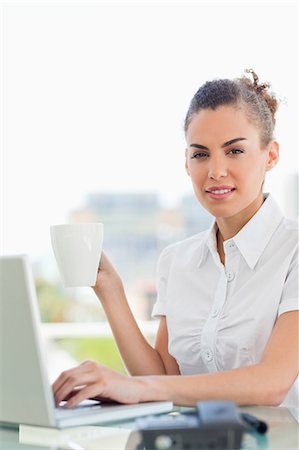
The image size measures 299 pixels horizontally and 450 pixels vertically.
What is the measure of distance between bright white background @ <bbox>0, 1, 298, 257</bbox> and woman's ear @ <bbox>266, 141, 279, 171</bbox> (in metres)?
3.98

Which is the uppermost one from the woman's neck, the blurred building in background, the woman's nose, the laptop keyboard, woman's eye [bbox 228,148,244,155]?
woman's eye [bbox 228,148,244,155]

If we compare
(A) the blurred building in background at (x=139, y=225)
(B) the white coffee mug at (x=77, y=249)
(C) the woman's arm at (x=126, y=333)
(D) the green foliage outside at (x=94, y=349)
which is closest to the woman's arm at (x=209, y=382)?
(B) the white coffee mug at (x=77, y=249)

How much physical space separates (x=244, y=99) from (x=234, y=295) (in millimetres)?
535

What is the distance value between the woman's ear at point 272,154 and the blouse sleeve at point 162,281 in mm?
433

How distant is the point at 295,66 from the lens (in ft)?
20.1

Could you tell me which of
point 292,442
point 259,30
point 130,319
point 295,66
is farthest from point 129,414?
point 259,30

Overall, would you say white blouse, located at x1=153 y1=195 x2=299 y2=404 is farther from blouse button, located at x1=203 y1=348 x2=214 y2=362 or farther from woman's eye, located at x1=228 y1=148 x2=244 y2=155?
woman's eye, located at x1=228 y1=148 x2=244 y2=155

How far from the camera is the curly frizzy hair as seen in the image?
83.3 inches

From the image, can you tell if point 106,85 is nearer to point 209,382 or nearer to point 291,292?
point 291,292

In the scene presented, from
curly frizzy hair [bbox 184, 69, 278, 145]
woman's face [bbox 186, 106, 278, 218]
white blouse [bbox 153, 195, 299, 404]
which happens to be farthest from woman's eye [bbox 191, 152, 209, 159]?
white blouse [bbox 153, 195, 299, 404]

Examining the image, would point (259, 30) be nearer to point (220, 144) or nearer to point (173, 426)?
point (220, 144)

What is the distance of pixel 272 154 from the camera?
221cm

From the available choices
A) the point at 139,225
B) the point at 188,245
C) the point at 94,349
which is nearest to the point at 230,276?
the point at 188,245

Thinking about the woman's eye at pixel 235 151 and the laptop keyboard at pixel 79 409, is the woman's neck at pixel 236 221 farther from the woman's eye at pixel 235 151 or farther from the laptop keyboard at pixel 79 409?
the laptop keyboard at pixel 79 409
